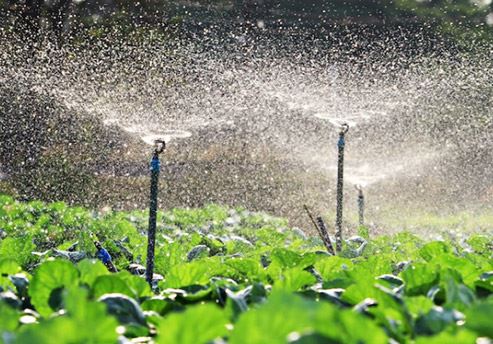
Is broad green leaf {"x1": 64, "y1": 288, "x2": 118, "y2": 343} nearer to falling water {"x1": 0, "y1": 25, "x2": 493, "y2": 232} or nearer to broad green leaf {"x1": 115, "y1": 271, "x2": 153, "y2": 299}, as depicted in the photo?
broad green leaf {"x1": 115, "y1": 271, "x2": 153, "y2": 299}

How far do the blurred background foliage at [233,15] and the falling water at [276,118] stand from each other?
1.50 feet

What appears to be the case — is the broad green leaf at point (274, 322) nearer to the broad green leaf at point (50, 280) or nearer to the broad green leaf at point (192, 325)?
Result: the broad green leaf at point (192, 325)

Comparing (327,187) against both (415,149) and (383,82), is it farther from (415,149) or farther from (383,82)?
(383,82)

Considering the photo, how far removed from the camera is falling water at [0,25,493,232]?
13.3 metres

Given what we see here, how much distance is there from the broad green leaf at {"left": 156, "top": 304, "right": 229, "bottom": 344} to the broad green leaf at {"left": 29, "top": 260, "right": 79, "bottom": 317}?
62 centimetres

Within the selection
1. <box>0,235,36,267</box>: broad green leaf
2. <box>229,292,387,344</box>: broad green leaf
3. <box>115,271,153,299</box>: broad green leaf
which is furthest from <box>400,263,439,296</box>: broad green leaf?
<box>0,235,36,267</box>: broad green leaf

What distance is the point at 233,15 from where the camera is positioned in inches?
812

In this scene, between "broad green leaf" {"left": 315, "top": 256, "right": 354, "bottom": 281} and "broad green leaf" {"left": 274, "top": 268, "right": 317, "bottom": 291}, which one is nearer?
"broad green leaf" {"left": 274, "top": 268, "right": 317, "bottom": 291}

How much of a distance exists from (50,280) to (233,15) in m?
19.3

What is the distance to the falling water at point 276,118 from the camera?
43.7ft

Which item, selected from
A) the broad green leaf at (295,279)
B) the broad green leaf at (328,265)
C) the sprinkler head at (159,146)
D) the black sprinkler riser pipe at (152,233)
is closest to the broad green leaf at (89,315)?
the broad green leaf at (295,279)

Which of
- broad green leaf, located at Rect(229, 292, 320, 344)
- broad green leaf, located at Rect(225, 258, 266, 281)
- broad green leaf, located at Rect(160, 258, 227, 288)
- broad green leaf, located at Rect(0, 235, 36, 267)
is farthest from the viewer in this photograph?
broad green leaf, located at Rect(0, 235, 36, 267)

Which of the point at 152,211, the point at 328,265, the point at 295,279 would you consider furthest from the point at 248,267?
the point at 152,211

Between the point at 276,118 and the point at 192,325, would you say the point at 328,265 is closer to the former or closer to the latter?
the point at 192,325
